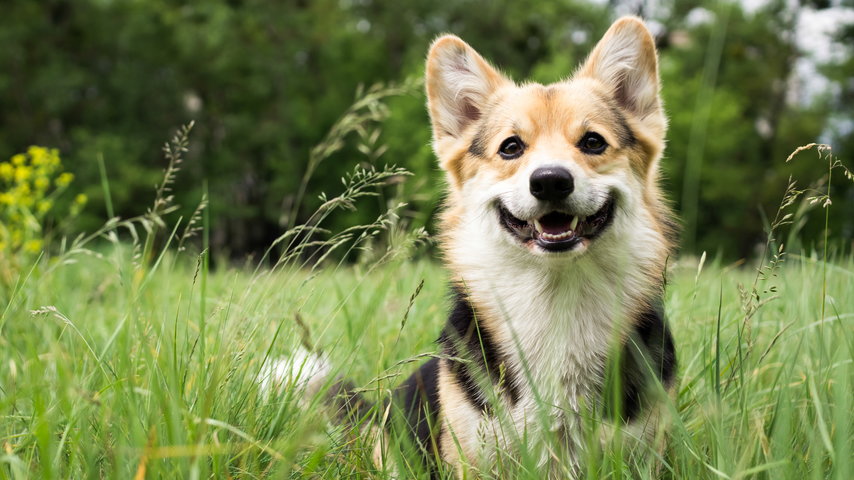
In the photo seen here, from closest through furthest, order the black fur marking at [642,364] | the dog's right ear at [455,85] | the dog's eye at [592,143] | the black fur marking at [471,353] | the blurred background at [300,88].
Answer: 1. the black fur marking at [642,364]
2. the black fur marking at [471,353]
3. the dog's eye at [592,143]
4. the dog's right ear at [455,85]
5. the blurred background at [300,88]

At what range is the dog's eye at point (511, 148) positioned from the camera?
2979 mm

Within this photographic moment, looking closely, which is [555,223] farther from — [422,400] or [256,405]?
[256,405]

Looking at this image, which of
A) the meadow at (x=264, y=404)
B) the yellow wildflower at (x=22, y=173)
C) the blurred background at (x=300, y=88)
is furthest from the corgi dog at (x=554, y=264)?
the blurred background at (x=300, y=88)

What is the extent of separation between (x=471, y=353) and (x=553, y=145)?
95 cm

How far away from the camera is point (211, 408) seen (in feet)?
6.51

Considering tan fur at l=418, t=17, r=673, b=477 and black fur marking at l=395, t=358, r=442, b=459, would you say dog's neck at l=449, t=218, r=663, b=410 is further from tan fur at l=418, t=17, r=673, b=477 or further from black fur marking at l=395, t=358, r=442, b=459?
black fur marking at l=395, t=358, r=442, b=459

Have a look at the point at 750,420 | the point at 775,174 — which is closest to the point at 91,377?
the point at 750,420

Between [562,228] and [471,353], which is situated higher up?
[562,228]

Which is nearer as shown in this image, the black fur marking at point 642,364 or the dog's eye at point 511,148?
the black fur marking at point 642,364

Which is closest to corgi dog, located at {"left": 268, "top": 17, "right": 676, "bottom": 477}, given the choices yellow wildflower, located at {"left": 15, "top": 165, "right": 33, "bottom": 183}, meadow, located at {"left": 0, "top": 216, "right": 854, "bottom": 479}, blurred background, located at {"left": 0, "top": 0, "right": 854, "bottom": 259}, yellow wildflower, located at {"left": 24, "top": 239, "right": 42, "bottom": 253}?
meadow, located at {"left": 0, "top": 216, "right": 854, "bottom": 479}

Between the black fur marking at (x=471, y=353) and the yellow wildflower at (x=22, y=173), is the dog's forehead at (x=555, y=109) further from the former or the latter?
the yellow wildflower at (x=22, y=173)

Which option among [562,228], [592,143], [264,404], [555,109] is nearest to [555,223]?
[562,228]

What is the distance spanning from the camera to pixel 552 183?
2.49 meters

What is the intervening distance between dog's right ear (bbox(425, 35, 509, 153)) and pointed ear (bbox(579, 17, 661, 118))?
0.51 meters
